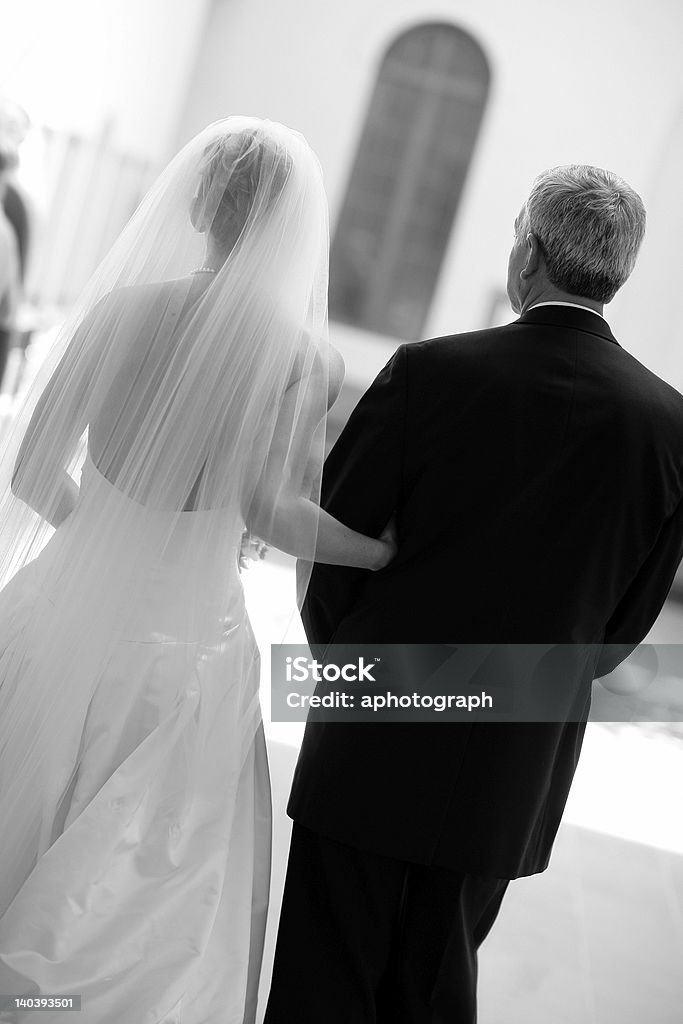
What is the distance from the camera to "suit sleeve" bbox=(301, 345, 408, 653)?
1728 millimetres

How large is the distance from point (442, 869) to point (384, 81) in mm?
11862

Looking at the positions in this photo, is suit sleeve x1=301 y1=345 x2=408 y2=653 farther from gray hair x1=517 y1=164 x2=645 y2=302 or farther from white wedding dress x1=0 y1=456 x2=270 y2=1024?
gray hair x1=517 y1=164 x2=645 y2=302

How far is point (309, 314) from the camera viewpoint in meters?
1.85

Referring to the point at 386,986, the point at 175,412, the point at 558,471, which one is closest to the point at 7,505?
the point at 175,412

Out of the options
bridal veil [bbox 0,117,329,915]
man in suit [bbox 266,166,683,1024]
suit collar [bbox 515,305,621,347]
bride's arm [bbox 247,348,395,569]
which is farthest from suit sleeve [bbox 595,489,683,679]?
bridal veil [bbox 0,117,329,915]

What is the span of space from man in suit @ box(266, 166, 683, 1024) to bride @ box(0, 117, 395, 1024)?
0.35ft

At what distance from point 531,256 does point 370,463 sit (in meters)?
0.43

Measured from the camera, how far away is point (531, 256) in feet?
5.67

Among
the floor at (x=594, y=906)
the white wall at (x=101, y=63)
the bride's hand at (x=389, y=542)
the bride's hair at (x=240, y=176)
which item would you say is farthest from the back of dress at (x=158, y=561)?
the white wall at (x=101, y=63)

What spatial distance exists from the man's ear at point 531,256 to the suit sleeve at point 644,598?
47 centimetres

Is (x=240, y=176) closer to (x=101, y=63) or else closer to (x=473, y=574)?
(x=473, y=574)

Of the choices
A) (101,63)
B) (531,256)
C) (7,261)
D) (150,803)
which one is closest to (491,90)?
(101,63)

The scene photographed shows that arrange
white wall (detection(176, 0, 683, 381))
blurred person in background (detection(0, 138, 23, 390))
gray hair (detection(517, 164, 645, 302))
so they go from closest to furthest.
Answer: gray hair (detection(517, 164, 645, 302)) < blurred person in background (detection(0, 138, 23, 390)) < white wall (detection(176, 0, 683, 381))

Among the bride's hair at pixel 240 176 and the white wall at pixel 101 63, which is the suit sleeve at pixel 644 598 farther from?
the white wall at pixel 101 63
